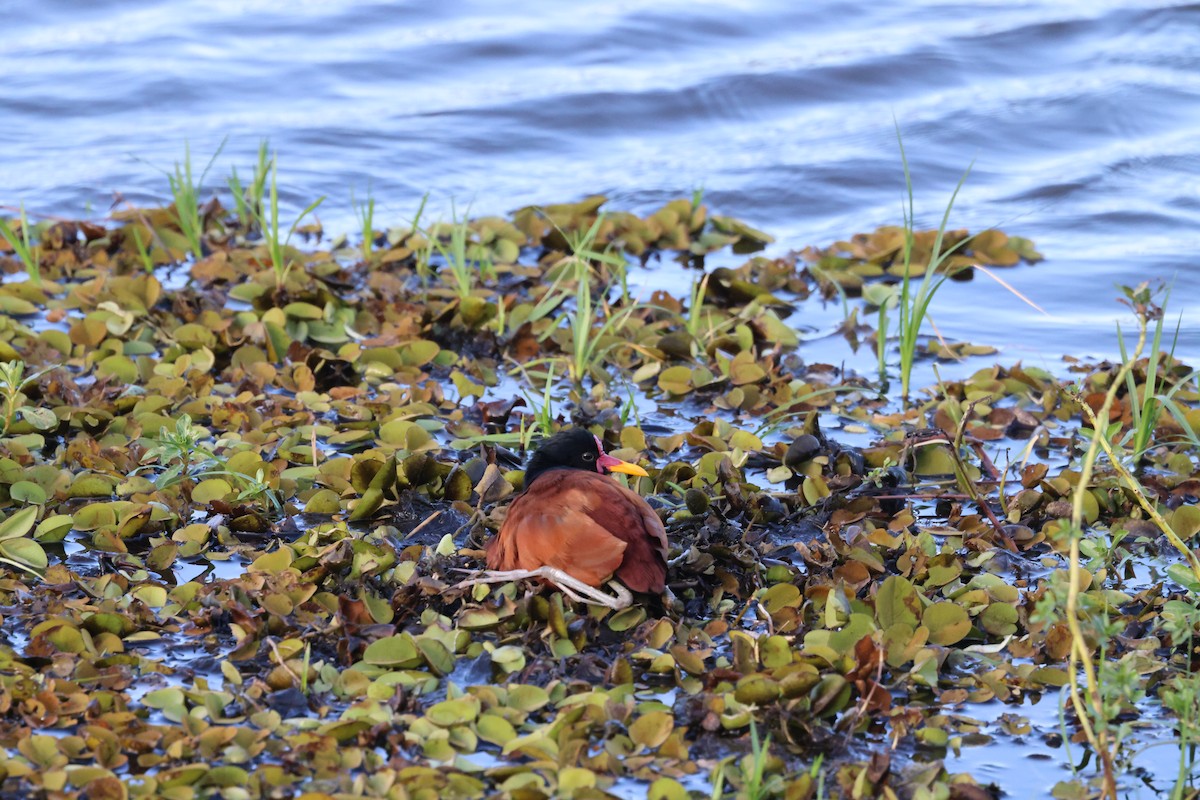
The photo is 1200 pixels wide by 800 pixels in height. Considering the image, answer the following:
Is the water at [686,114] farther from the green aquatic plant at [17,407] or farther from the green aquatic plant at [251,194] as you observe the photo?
the green aquatic plant at [17,407]

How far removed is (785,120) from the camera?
939cm

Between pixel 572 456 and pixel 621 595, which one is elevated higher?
pixel 572 456

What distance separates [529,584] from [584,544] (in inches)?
7.6

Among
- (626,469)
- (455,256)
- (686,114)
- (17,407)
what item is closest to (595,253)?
(455,256)

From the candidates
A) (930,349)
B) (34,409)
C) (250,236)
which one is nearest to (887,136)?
(930,349)

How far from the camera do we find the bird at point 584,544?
3.33 meters

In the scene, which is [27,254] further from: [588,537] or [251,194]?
[588,537]

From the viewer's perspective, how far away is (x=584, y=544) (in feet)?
10.9

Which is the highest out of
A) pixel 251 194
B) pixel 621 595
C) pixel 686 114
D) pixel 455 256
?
pixel 686 114

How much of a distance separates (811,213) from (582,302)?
308cm

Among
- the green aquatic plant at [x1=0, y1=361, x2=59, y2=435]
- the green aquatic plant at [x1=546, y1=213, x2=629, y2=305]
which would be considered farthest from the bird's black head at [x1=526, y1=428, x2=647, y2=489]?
the green aquatic plant at [x1=0, y1=361, x2=59, y2=435]

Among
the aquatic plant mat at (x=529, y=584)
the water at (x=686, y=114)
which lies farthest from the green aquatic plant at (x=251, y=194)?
the water at (x=686, y=114)

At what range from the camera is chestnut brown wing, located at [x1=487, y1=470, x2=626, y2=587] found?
10.9ft

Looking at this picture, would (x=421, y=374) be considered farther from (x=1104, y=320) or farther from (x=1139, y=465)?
(x=1104, y=320)
